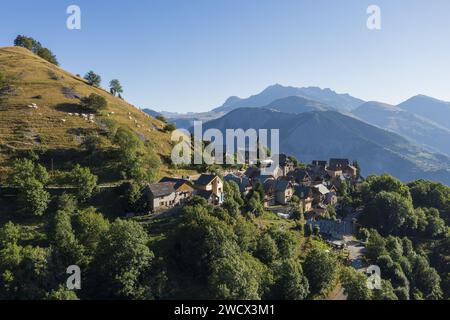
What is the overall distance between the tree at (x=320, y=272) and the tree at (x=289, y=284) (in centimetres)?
309

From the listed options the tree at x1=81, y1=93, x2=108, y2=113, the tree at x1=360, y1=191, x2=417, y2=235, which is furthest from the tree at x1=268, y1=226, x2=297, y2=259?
the tree at x1=81, y1=93, x2=108, y2=113

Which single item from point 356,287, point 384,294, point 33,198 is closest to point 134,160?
point 33,198

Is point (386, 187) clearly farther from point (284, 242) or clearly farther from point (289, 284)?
point (289, 284)

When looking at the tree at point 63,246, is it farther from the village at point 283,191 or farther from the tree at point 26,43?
the tree at point 26,43

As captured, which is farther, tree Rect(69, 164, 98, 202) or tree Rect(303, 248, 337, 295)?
tree Rect(69, 164, 98, 202)

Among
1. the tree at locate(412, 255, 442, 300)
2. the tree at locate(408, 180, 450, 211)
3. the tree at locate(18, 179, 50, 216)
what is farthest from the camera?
the tree at locate(408, 180, 450, 211)

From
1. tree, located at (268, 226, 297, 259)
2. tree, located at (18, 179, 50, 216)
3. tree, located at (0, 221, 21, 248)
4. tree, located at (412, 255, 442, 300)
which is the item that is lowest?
tree, located at (412, 255, 442, 300)

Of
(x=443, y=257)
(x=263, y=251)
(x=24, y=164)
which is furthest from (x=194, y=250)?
(x=443, y=257)

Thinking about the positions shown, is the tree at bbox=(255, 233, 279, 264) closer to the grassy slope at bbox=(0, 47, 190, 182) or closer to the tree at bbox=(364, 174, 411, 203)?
the grassy slope at bbox=(0, 47, 190, 182)

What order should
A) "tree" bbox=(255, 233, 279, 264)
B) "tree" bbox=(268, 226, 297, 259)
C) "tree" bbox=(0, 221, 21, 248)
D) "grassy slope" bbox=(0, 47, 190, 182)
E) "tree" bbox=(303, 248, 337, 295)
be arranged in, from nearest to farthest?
"tree" bbox=(0, 221, 21, 248), "tree" bbox=(303, 248, 337, 295), "tree" bbox=(255, 233, 279, 264), "tree" bbox=(268, 226, 297, 259), "grassy slope" bbox=(0, 47, 190, 182)

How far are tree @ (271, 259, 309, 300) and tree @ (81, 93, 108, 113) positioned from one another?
79.1 m

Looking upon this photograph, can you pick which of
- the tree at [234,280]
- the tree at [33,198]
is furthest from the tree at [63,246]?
the tree at [234,280]

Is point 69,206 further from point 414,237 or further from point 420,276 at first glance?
point 414,237

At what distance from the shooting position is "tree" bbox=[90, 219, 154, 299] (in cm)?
4316
